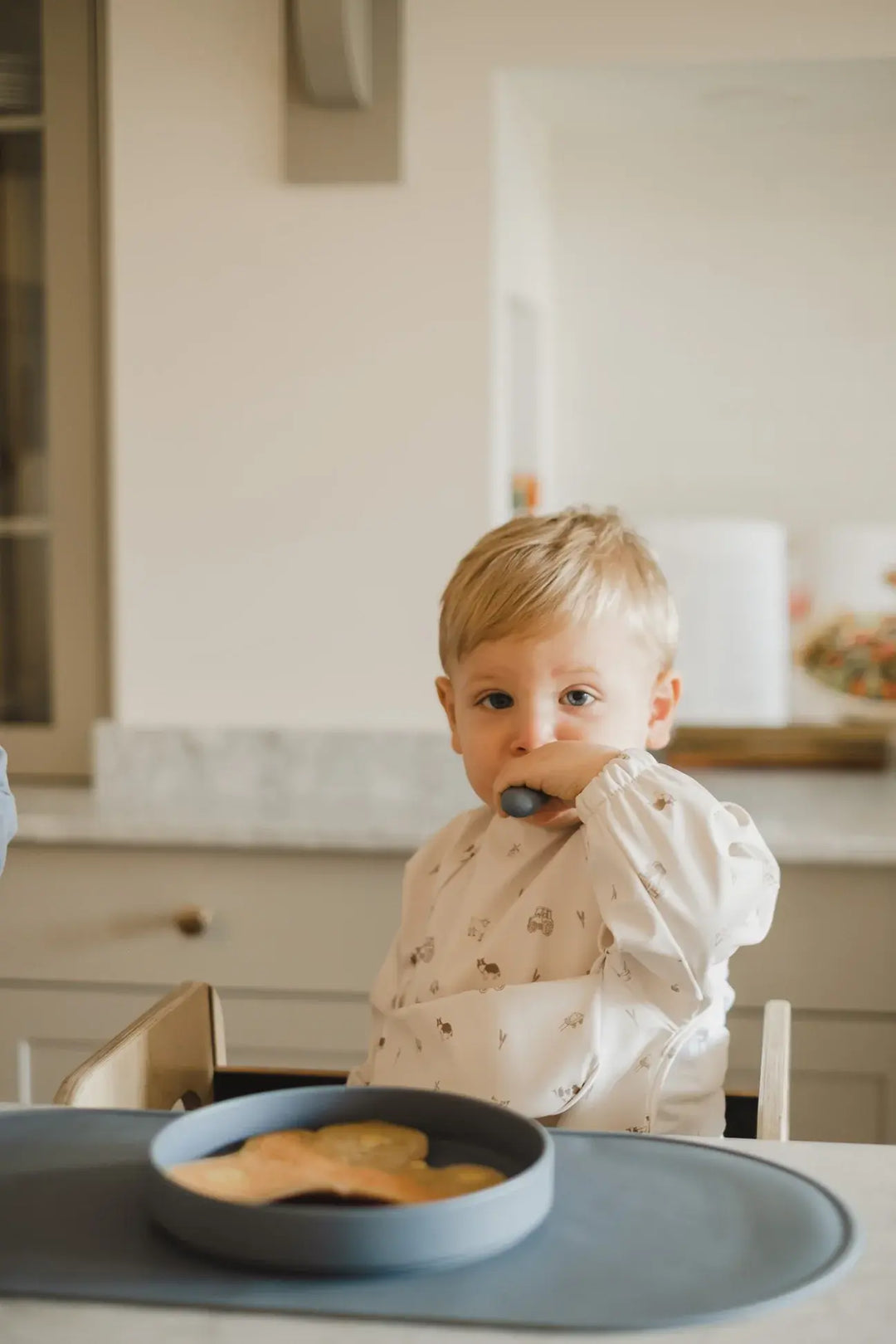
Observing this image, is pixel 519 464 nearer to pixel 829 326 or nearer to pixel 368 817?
pixel 829 326

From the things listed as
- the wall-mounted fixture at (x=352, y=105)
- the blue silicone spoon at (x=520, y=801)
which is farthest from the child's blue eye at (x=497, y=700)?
the wall-mounted fixture at (x=352, y=105)

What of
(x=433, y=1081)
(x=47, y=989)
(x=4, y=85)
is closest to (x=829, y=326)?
(x=4, y=85)

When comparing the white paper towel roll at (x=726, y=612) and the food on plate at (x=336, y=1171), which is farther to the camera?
the white paper towel roll at (x=726, y=612)

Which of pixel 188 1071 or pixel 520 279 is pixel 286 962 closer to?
pixel 188 1071

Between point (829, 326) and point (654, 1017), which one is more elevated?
point (829, 326)

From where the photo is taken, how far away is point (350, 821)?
1.84 metres

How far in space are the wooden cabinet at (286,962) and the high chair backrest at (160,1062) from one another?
648 millimetres

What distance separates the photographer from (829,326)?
2.38m

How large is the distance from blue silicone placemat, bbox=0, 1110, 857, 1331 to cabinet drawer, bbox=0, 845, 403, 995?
107 cm

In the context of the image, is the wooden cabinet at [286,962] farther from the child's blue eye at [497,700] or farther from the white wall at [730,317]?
the white wall at [730,317]

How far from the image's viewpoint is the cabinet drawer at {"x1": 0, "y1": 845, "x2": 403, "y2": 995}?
1.77m

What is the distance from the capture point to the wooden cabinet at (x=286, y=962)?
1.68 m

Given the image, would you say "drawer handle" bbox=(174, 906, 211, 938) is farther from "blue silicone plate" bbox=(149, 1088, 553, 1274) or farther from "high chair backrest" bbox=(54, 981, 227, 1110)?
"blue silicone plate" bbox=(149, 1088, 553, 1274)

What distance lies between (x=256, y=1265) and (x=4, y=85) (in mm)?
2083
